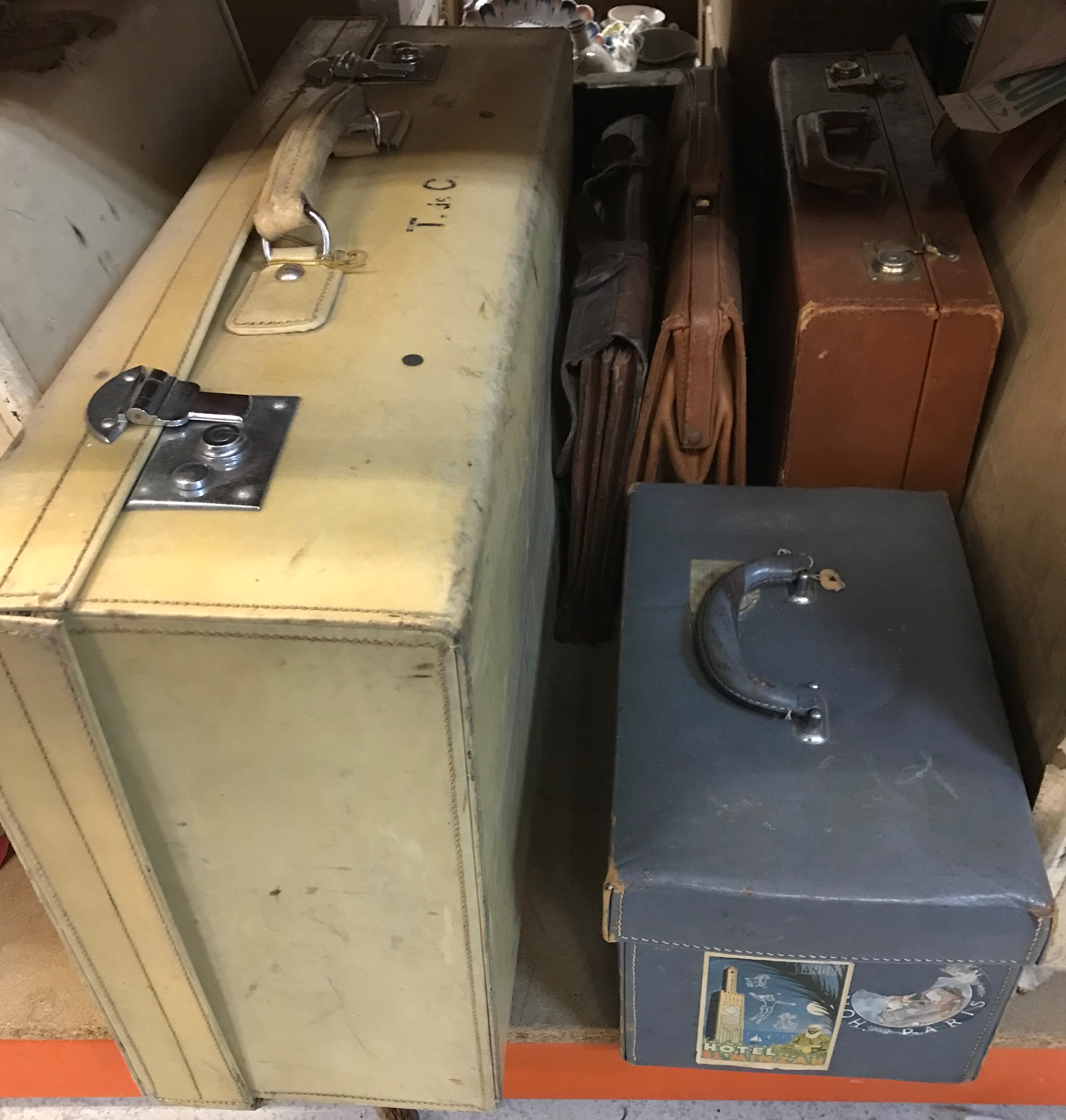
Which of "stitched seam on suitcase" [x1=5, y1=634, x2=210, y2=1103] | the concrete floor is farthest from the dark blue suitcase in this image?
"stitched seam on suitcase" [x1=5, y1=634, x2=210, y2=1103]

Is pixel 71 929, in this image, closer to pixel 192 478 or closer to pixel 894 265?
pixel 192 478

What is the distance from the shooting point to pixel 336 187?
1.02m

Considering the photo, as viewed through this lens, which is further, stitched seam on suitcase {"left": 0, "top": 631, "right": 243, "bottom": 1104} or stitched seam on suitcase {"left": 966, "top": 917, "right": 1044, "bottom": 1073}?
stitched seam on suitcase {"left": 966, "top": 917, "right": 1044, "bottom": 1073}

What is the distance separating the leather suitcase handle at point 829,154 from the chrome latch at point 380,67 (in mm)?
437

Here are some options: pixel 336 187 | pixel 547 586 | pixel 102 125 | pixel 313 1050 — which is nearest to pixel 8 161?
pixel 102 125

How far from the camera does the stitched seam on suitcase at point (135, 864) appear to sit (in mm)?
623

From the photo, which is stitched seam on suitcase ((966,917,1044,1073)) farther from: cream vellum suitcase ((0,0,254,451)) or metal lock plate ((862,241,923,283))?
cream vellum suitcase ((0,0,254,451))

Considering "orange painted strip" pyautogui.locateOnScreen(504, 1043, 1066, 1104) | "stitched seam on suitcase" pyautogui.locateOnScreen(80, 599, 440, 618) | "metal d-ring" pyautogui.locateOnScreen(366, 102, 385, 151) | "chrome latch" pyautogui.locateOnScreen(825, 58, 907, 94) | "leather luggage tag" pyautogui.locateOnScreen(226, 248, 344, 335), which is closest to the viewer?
"stitched seam on suitcase" pyautogui.locateOnScreen(80, 599, 440, 618)

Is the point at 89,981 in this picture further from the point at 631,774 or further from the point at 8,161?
the point at 8,161

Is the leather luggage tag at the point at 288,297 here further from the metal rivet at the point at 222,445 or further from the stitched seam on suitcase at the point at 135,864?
the stitched seam on suitcase at the point at 135,864

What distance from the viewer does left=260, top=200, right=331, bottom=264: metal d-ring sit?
870 mm

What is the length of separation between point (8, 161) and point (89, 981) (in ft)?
2.19

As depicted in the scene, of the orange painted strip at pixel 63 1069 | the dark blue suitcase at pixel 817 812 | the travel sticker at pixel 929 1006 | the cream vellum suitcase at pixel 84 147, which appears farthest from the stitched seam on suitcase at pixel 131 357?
the travel sticker at pixel 929 1006

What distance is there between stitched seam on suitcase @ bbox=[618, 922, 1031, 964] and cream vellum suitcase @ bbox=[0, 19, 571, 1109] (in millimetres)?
131
